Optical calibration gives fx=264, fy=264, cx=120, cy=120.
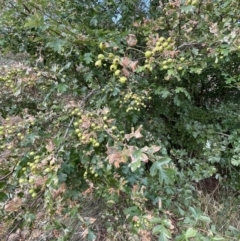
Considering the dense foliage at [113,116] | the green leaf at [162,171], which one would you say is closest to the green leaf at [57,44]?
the dense foliage at [113,116]

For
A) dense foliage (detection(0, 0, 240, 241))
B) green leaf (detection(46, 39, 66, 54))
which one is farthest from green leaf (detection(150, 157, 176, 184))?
green leaf (detection(46, 39, 66, 54))

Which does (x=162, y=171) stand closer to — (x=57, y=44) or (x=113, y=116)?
(x=113, y=116)

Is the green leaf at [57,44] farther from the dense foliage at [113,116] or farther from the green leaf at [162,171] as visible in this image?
the green leaf at [162,171]

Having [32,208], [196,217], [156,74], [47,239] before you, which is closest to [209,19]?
[156,74]

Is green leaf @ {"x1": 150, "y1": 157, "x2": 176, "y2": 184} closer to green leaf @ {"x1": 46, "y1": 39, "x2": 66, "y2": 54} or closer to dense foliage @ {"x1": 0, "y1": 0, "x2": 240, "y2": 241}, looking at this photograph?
dense foliage @ {"x1": 0, "y1": 0, "x2": 240, "y2": 241}

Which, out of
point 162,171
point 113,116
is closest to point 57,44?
point 113,116

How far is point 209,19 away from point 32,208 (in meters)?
1.17

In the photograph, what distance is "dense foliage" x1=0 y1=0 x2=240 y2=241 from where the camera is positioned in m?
0.92

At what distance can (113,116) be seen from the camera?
47.5 inches

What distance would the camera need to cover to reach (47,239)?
1.54 meters

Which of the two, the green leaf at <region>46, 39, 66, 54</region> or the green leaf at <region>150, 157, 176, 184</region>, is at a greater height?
the green leaf at <region>46, 39, 66, 54</region>

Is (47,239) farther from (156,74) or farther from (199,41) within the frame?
(199,41)

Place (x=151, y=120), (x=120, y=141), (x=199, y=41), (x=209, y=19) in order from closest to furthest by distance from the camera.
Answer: (x=120, y=141), (x=199, y=41), (x=209, y=19), (x=151, y=120)

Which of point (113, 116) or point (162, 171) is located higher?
point (113, 116)
